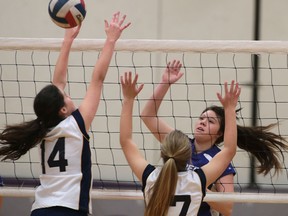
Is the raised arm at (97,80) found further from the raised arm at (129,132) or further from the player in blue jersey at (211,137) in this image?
the player in blue jersey at (211,137)

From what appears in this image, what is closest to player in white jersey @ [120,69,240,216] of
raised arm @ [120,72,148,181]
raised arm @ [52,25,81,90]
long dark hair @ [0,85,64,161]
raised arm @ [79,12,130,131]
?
raised arm @ [120,72,148,181]

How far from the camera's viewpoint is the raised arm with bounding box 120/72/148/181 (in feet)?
11.9

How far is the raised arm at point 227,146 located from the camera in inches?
141

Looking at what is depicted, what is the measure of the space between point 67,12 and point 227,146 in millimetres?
1227

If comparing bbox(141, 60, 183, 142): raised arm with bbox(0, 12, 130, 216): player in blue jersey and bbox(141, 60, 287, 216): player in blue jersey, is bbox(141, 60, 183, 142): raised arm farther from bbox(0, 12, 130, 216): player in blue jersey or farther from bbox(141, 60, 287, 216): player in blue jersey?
bbox(0, 12, 130, 216): player in blue jersey

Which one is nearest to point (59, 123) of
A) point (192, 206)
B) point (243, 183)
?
point (192, 206)

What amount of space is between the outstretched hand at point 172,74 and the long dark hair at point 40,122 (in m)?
0.85

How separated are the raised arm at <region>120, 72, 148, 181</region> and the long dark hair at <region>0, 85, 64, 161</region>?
34 centimetres

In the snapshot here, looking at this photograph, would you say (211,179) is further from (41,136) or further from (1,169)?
(1,169)

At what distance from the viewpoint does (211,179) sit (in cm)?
359

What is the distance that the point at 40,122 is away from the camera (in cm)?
373

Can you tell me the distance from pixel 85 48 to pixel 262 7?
297cm

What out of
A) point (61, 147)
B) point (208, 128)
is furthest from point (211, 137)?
point (61, 147)

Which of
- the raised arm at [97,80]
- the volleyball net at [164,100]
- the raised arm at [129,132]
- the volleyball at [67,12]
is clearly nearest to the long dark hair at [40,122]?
the raised arm at [97,80]
